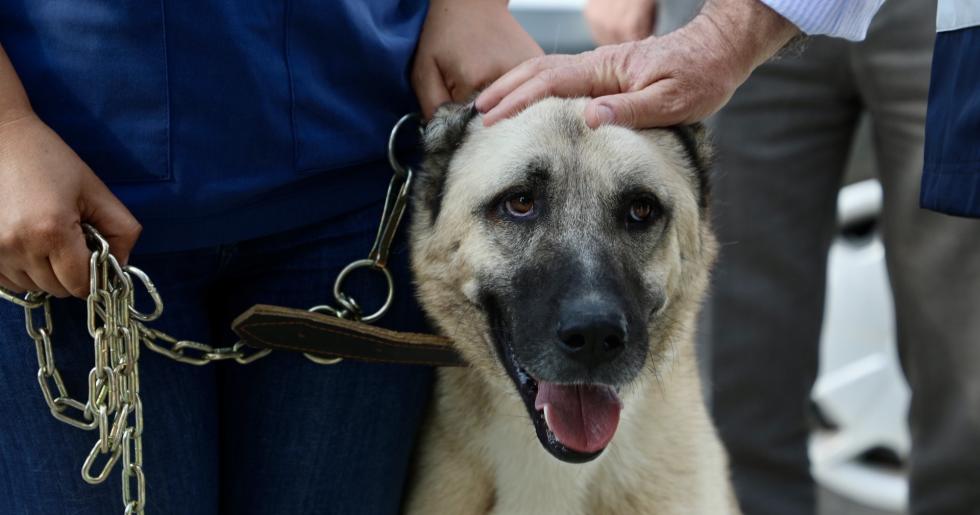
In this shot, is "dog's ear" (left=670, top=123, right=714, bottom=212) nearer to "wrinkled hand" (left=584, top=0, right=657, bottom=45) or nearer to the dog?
the dog

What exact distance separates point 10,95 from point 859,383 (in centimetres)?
360

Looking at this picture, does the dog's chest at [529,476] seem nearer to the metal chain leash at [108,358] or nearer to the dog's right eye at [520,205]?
the dog's right eye at [520,205]

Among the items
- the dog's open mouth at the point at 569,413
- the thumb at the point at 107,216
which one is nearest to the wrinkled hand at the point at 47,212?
the thumb at the point at 107,216

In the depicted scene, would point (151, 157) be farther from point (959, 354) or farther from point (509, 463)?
point (959, 354)

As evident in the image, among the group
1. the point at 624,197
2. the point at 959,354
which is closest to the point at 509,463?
the point at 624,197

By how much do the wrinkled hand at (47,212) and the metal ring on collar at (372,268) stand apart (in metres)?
0.42

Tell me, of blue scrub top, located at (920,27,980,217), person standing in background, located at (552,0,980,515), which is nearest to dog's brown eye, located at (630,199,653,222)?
blue scrub top, located at (920,27,980,217)

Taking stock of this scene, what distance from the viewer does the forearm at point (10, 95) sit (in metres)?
1.56

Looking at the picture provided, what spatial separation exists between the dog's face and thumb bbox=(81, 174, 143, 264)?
27.6 inches

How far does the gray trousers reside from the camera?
3102mm

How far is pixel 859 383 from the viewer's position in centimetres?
433

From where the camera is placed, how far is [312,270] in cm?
193

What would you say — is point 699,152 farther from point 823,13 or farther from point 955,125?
point 955,125

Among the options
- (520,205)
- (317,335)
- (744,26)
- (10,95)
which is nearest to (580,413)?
(520,205)
